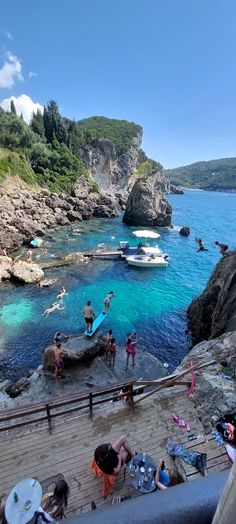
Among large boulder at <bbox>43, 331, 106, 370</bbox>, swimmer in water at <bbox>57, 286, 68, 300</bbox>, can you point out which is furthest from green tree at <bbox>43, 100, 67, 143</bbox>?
large boulder at <bbox>43, 331, 106, 370</bbox>

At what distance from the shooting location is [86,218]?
6009cm

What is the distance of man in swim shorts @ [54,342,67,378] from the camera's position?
1301 centimetres

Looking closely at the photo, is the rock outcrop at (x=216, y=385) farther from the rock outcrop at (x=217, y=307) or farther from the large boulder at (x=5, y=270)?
the large boulder at (x=5, y=270)

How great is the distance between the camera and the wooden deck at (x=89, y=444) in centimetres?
670

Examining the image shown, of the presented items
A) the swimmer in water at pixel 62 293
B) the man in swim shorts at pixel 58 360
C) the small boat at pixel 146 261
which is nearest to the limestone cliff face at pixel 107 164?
the small boat at pixel 146 261

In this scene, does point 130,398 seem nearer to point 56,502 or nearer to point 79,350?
point 56,502

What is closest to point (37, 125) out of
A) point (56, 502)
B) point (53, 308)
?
point (53, 308)

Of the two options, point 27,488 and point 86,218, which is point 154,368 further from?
point 86,218

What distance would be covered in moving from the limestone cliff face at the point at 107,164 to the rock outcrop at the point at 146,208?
43.9m

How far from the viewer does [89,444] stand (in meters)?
7.66

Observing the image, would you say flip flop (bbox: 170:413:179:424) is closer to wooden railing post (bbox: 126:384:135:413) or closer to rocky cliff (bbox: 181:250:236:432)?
rocky cliff (bbox: 181:250:236:432)

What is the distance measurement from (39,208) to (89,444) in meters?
47.5

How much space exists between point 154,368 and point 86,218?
47.8 meters

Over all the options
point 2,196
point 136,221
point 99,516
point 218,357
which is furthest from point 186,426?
point 136,221
